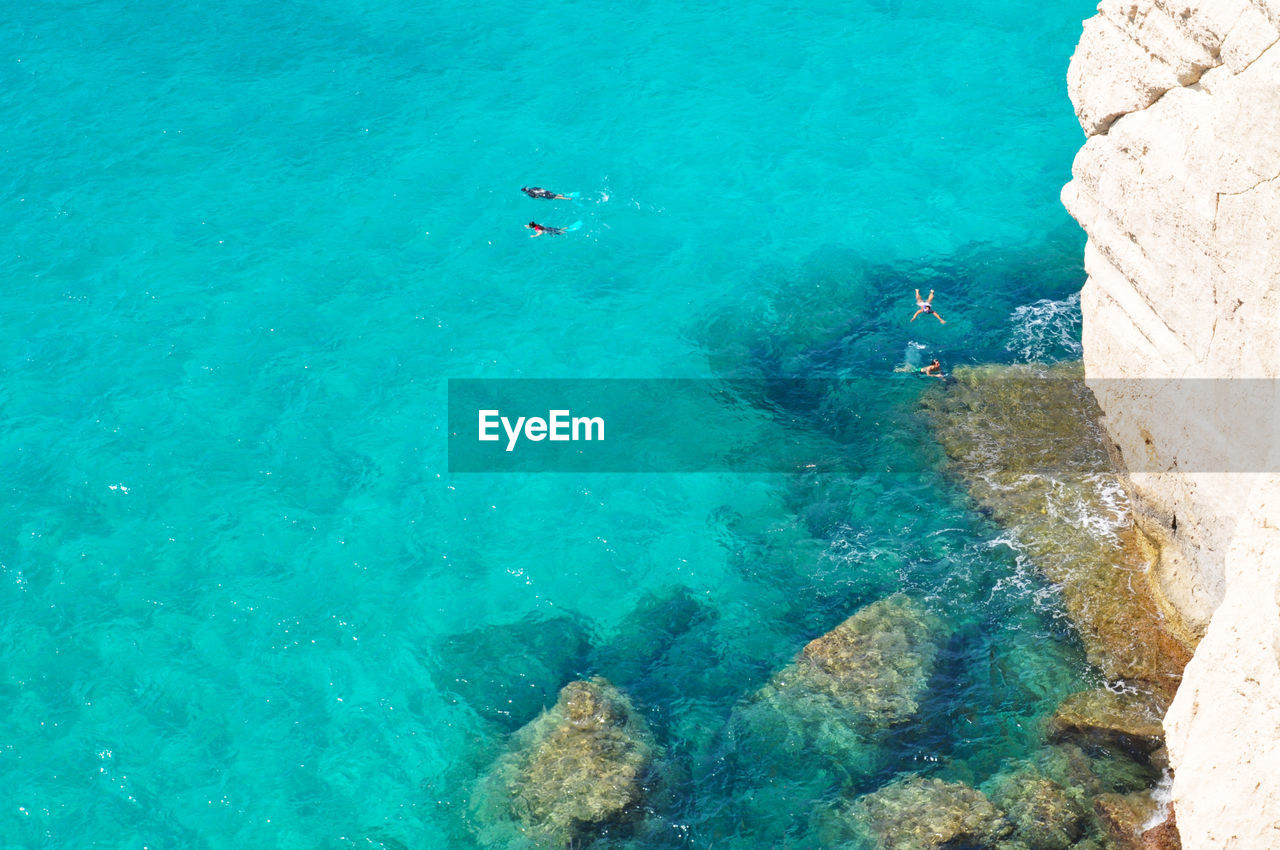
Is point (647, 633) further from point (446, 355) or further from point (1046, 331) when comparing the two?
point (1046, 331)

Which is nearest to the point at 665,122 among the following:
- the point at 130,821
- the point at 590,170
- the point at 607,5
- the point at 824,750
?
the point at 590,170

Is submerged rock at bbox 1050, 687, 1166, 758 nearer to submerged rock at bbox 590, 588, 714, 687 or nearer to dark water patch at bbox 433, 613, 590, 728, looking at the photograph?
submerged rock at bbox 590, 588, 714, 687

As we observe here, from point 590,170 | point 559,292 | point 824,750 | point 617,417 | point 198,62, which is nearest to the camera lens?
point 824,750

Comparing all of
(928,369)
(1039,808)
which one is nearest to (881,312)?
(928,369)

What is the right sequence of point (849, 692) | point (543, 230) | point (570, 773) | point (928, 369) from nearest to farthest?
point (570, 773)
point (849, 692)
point (928, 369)
point (543, 230)

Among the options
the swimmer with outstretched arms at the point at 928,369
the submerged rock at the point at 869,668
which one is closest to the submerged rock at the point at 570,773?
the submerged rock at the point at 869,668

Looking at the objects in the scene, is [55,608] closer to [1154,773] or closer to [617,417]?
[617,417]

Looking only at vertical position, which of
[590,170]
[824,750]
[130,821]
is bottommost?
[130,821]
